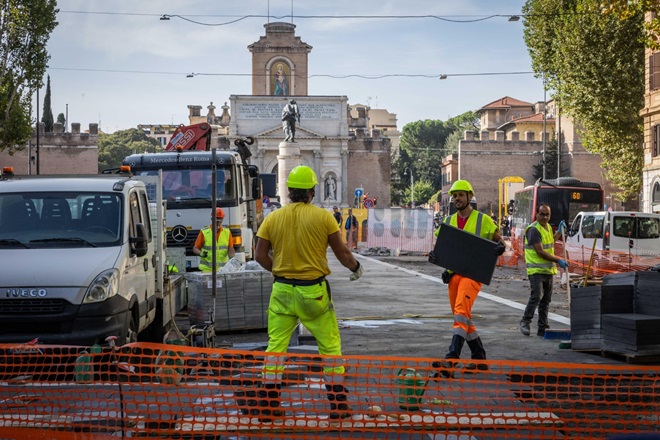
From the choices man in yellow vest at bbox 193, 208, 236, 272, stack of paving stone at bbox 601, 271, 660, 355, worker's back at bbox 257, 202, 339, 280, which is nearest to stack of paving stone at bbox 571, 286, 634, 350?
stack of paving stone at bbox 601, 271, 660, 355

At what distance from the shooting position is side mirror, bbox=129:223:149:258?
969 cm

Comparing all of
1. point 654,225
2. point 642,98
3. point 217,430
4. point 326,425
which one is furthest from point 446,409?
point 642,98

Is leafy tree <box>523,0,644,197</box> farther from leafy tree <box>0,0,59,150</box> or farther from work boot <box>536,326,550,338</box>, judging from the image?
work boot <box>536,326,550,338</box>

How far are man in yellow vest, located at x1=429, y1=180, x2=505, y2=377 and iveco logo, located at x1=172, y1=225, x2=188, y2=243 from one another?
8247 millimetres

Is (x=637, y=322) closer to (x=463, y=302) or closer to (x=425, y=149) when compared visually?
(x=463, y=302)

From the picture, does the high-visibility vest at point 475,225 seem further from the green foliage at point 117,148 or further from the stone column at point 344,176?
the green foliage at point 117,148

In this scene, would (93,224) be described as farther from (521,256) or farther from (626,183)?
(626,183)

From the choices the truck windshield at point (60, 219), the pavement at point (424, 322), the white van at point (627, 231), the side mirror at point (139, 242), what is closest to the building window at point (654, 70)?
the white van at point (627, 231)

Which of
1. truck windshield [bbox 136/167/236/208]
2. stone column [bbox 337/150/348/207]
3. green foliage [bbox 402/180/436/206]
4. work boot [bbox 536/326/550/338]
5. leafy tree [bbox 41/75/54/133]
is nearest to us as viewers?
work boot [bbox 536/326/550/338]

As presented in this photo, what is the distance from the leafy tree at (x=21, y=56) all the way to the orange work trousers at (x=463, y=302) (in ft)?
98.5

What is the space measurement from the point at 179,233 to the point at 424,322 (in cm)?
509

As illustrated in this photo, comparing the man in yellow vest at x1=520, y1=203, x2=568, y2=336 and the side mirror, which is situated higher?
the side mirror

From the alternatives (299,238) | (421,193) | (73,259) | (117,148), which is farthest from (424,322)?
(117,148)

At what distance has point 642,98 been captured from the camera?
40.3 m
